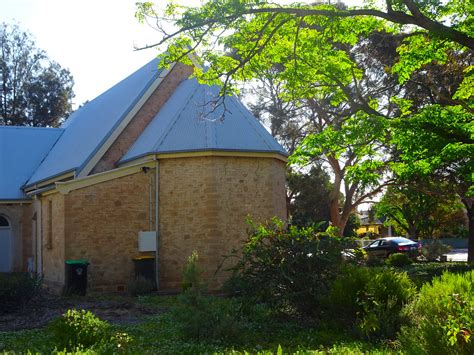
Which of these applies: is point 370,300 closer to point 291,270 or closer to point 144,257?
point 291,270

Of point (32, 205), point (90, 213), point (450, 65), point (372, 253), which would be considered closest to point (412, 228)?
point (372, 253)

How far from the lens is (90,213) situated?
1933 cm

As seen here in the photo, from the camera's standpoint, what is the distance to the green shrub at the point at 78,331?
8430 millimetres

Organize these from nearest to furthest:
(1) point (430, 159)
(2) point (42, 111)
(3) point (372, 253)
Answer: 1. (1) point (430, 159)
2. (3) point (372, 253)
3. (2) point (42, 111)

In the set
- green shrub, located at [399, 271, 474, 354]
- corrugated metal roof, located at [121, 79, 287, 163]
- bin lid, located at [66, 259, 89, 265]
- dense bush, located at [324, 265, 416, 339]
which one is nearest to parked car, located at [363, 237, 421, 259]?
corrugated metal roof, located at [121, 79, 287, 163]

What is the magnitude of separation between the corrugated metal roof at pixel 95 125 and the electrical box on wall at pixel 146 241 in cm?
399

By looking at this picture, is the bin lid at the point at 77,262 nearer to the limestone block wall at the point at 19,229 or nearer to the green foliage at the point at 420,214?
the limestone block wall at the point at 19,229

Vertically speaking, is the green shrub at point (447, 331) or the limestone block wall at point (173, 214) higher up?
the limestone block wall at point (173, 214)

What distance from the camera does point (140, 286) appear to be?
18188mm

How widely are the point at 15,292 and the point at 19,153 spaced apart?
60.7 feet

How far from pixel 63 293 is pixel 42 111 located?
111ft

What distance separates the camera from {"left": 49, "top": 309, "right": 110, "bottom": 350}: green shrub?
8.43m

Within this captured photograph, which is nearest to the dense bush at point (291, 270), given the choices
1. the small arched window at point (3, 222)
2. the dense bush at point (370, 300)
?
the dense bush at point (370, 300)

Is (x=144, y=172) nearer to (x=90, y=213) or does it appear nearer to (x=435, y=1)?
(x=90, y=213)
